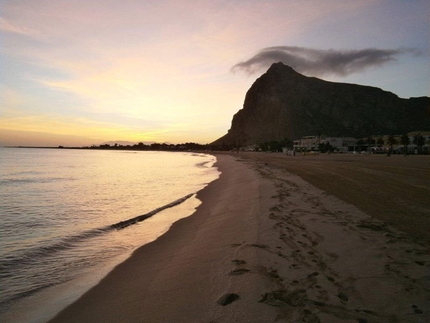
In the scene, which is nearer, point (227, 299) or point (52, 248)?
point (227, 299)

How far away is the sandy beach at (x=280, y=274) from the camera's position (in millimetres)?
3791

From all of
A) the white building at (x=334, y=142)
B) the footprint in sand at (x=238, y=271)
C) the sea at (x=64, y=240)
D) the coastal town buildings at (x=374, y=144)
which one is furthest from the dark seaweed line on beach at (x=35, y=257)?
the white building at (x=334, y=142)

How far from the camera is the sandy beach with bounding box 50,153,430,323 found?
12.4ft

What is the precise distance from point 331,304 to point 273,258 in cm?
187

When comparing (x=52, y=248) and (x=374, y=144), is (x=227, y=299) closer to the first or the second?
(x=52, y=248)

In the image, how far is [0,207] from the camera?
47.5 feet

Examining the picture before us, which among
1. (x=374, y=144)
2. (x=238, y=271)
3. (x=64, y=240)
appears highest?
(x=374, y=144)

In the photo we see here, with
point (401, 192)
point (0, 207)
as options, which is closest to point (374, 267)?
point (401, 192)

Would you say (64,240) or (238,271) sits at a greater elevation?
(238,271)

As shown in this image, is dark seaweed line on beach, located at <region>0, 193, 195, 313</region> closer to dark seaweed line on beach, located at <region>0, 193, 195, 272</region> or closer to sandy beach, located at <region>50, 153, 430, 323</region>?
dark seaweed line on beach, located at <region>0, 193, 195, 272</region>

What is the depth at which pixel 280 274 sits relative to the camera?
16.0 feet

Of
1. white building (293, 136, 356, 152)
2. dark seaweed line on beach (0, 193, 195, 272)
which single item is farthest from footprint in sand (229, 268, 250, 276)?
white building (293, 136, 356, 152)

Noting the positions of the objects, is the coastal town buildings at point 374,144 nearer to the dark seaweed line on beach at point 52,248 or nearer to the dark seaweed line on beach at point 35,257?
the dark seaweed line on beach at point 52,248

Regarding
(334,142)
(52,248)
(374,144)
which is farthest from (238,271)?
(334,142)
